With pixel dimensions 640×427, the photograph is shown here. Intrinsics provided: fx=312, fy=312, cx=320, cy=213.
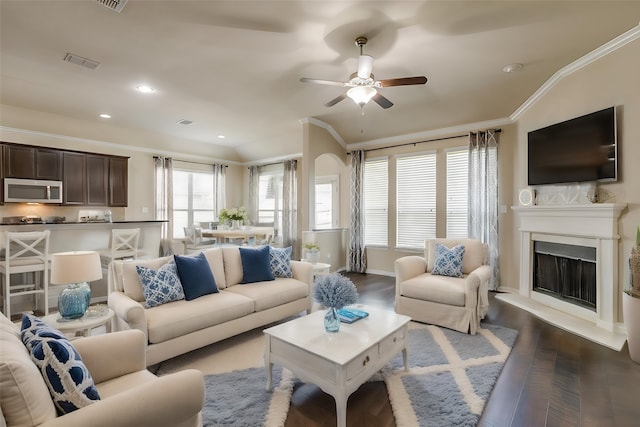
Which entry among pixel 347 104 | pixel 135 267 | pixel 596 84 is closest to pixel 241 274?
pixel 135 267

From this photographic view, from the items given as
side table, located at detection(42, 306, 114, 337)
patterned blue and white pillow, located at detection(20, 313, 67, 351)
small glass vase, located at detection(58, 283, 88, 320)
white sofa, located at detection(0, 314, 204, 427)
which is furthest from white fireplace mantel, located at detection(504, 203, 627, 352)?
small glass vase, located at detection(58, 283, 88, 320)

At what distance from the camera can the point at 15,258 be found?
3773mm

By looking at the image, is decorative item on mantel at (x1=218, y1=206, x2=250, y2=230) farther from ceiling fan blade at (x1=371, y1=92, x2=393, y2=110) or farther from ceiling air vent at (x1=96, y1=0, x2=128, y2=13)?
ceiling air vent at (x1=96, y1=0, x2=128, y2=13)

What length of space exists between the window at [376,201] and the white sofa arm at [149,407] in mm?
5323

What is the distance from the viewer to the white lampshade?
223 centimetres

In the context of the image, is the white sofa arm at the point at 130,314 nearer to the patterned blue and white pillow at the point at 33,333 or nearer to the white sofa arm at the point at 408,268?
the patterned blue and white pillow at the point at 33,333

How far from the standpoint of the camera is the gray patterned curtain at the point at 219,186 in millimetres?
8102

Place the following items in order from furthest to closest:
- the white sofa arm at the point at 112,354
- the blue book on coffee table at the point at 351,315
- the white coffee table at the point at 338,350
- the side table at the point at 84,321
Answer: the blue book on coffee table at the point at 351,315 → the side table at the point at 84,321 → the white coffee table at the point at 338,350 → the white sofa arm at the point at 112,354

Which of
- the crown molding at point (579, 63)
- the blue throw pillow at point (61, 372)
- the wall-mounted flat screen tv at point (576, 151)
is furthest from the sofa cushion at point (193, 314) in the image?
the crown molding at point (579, 63)

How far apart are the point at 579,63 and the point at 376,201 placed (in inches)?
146

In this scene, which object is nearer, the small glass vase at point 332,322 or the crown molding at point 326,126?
the small glass vase at point 332,322

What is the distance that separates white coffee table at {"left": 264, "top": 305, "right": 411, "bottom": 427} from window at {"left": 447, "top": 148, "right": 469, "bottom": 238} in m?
3.48

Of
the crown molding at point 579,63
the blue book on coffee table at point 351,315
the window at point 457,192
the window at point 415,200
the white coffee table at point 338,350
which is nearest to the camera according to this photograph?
the white coffee table at point 338,350

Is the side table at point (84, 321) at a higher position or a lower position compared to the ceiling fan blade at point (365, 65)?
lower
